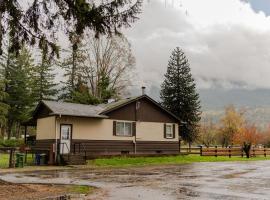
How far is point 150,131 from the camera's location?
33.4 m

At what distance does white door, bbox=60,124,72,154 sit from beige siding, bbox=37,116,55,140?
0.71 meters

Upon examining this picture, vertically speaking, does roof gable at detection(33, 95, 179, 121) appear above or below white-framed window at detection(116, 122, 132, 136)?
above

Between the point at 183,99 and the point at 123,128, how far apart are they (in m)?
25.1

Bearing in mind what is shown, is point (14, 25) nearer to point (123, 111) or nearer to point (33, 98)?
point (123, 111)

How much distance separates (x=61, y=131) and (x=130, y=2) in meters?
18.1

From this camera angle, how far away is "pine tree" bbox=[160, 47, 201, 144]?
5475 cm

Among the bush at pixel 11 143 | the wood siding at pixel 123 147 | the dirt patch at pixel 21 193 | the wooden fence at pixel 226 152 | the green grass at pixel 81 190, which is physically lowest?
the green grass at pixel 81 190

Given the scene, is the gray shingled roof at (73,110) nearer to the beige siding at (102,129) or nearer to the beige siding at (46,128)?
the beige siding at (102,129)

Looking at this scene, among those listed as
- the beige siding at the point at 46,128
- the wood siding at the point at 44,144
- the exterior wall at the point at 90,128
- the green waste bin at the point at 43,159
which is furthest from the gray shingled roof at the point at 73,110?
the green waste bin at the point at 43,159

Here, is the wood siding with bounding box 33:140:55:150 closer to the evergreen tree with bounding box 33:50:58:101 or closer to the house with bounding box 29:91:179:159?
the house with bounding box 29:91:179:159

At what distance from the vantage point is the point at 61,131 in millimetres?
28125

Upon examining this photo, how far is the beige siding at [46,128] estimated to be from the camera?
93.8ft

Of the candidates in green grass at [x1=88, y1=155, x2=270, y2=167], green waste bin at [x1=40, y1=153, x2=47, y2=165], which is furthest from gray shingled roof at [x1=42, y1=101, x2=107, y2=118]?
green grass at [x1=88, y1=155, x2=270, y2=167]

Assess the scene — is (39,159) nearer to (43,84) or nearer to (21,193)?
(21,193)
